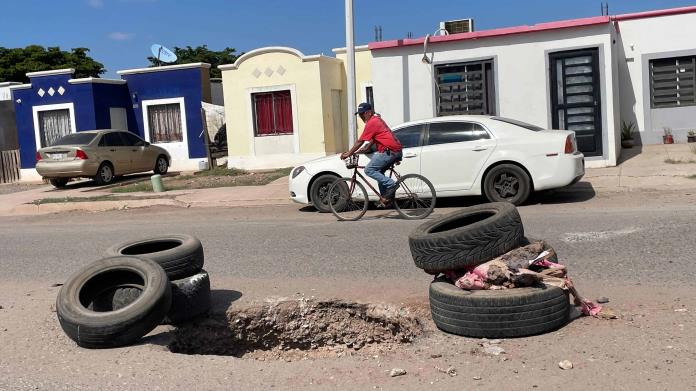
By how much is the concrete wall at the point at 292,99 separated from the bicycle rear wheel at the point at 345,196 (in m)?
9.84

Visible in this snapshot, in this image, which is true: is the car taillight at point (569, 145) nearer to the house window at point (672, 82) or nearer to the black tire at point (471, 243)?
the black tire at point (471, 243)

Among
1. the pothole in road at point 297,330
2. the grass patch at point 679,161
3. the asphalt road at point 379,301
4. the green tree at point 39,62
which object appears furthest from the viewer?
the green tree at point 39,62

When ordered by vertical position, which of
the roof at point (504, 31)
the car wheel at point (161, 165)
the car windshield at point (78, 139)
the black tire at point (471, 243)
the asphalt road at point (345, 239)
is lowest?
the asphalt road at point (345, 239)

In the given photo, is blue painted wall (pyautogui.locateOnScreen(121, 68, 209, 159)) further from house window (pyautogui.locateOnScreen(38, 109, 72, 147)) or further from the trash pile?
the trash pile

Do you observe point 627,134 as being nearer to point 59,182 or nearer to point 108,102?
point 59,182

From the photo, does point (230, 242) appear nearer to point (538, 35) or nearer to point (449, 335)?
point (449, 335)

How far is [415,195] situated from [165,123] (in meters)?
15.3

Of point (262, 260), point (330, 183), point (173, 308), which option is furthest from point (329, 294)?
point (330, 183)

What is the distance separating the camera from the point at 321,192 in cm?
1212

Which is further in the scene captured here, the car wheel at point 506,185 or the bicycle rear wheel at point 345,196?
the car wheel at point 506,185

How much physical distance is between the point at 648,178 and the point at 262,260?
27.9 feet

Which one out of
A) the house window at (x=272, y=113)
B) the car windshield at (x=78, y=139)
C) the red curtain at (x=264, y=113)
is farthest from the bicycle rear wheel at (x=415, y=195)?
the car windshield at (x=78, y=139)

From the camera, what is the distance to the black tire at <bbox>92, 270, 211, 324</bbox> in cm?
539

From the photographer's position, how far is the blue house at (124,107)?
23.3 metres
